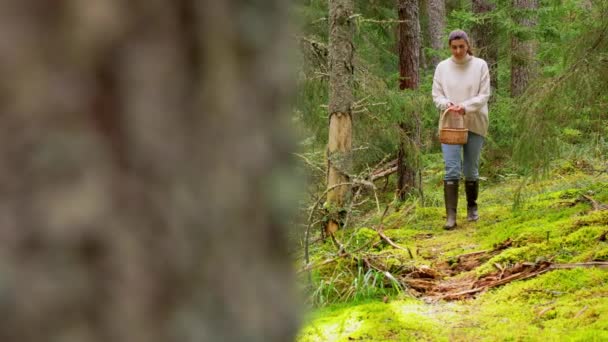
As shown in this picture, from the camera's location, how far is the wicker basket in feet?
22.8

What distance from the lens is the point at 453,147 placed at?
713cm

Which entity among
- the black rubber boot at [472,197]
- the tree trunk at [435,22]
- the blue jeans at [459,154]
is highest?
the tree trunk at [435,22]

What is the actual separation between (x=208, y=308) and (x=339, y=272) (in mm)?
4315

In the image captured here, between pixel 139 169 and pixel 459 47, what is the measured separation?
6.80m

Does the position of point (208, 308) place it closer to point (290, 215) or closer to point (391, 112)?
point (290, 215)

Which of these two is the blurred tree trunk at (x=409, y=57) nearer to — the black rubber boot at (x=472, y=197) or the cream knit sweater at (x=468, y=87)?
the black rubber boot at (x=472, y=197)

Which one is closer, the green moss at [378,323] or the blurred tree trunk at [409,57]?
the green moss at [378,323]

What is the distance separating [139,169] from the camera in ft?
1.94

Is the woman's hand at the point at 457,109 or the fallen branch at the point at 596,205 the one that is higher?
the woman's hand at the point at 457,109

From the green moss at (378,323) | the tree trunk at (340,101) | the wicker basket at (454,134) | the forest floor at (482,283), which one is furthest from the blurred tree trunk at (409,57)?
the green moss at (378,323)

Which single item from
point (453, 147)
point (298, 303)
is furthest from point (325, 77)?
point (298, 303)

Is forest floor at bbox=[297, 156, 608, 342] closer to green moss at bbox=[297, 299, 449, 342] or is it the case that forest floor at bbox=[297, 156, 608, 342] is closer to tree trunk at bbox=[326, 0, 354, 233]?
green moss at bbox=[297, 299, 449, 342]

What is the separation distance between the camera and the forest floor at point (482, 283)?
11.7 feet

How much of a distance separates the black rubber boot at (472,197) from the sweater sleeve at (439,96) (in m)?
0.98
